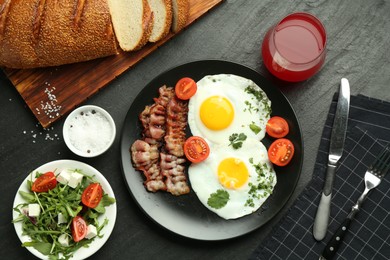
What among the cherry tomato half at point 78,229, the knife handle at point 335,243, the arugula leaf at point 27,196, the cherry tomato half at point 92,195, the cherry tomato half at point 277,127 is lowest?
the knife handle at point 335,243

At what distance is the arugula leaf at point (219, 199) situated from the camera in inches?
151

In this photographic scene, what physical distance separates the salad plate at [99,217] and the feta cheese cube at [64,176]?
2.6 inches

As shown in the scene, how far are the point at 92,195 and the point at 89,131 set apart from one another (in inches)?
19.7

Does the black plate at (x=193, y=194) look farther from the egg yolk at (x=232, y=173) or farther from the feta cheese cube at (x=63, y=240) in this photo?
the feta cheese cube at (x=63, y=240)

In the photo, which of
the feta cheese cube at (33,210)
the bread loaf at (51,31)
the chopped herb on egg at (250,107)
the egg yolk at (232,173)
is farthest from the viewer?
the chopped herb on egg at (250,107)

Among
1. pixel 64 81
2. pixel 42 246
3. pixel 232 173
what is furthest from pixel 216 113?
pixel 42 246

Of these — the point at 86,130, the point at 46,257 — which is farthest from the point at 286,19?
the point at 46,257

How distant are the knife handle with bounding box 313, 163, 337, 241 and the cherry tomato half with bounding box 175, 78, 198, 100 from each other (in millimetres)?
1254

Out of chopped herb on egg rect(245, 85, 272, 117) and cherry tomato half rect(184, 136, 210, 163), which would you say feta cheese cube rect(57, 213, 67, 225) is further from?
chopped herb on egg rect(245, 85, 272, 117)

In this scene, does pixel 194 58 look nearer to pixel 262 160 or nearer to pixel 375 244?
pixel 262 160

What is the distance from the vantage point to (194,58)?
4.12 meters

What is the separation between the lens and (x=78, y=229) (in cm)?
366

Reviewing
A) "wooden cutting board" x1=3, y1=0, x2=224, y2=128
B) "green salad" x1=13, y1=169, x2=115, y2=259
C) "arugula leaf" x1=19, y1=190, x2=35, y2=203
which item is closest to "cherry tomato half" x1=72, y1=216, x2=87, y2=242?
"green salad" x1=13, y1=169, x2=115, y2=259

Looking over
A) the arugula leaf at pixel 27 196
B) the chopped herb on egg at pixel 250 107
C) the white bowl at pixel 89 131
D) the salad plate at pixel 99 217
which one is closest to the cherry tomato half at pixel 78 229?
the salad plate at pixel 99 217
